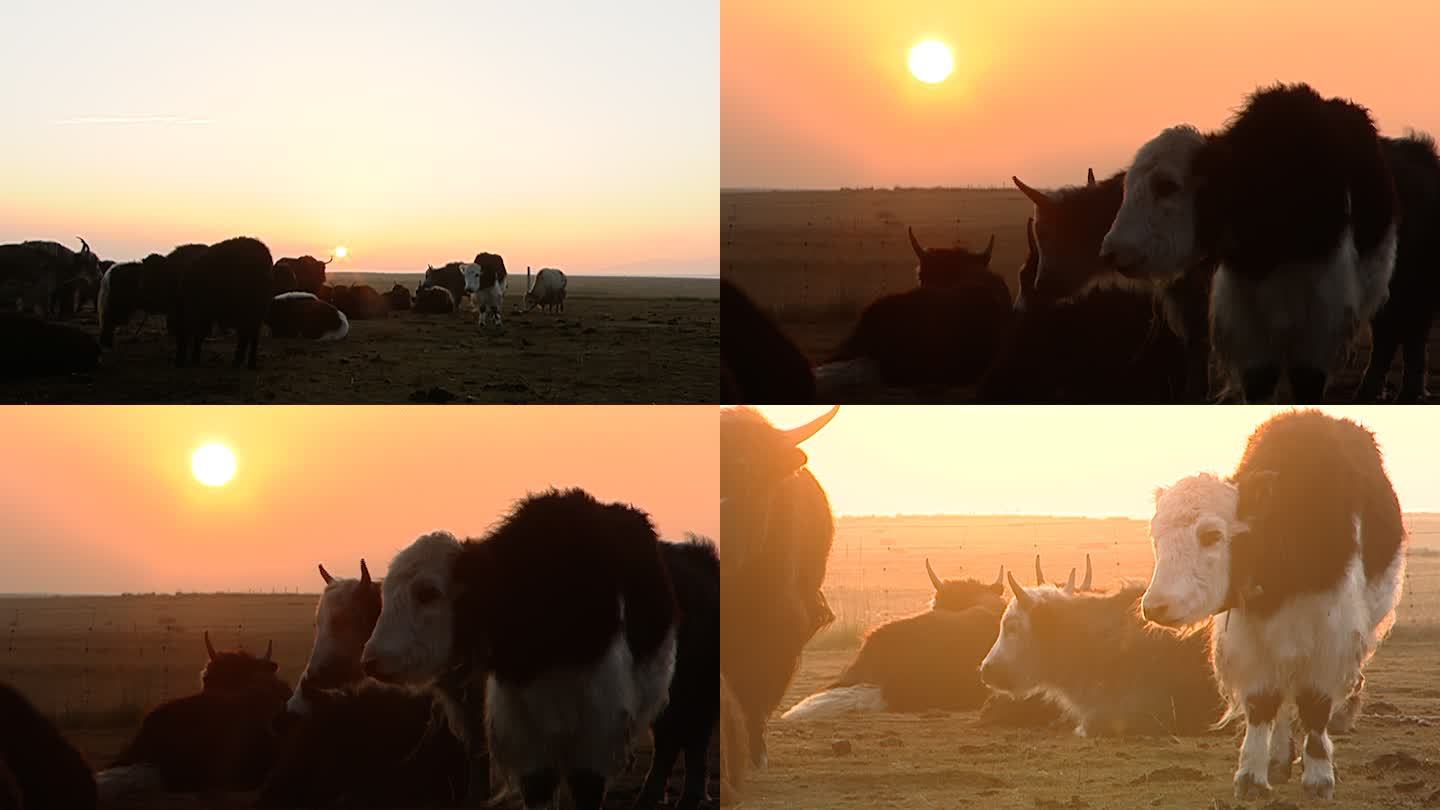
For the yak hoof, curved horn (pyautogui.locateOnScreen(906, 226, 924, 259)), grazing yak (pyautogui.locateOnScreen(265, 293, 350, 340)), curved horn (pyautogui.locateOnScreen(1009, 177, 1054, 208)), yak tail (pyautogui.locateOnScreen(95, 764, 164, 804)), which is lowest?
yak tail (pyautogui.locateOnScreen(95, 764, 164, 804))

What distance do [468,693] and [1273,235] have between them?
356 cm

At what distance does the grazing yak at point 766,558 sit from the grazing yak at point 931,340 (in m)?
0.26

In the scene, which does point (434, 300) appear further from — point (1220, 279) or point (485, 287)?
point (1220, 279)

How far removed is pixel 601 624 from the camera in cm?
575

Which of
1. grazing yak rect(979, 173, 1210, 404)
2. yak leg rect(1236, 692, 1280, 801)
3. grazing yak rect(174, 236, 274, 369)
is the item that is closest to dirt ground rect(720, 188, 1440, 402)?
grazing yak rect(979, 173, 1210, 404)

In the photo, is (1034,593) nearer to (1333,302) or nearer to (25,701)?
(1333,302)

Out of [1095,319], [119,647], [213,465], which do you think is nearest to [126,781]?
[119,647]

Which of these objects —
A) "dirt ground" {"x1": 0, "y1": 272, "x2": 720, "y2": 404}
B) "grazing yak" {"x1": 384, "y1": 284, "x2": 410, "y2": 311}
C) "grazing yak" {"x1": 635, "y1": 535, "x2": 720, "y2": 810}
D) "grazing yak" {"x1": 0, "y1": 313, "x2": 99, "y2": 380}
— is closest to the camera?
"grazing yak" {"x1": 635, "y1": 535, "x2": 720, "y2": 810}

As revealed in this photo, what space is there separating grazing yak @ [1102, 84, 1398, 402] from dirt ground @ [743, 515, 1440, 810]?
49.2 inches

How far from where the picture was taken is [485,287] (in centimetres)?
1082

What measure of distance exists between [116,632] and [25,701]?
3.35 feet

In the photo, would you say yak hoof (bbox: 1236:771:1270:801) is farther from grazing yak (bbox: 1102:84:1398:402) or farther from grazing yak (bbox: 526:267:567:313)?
grazing yak (bbox: 526:267:567:313)

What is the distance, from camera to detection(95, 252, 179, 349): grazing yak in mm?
8258

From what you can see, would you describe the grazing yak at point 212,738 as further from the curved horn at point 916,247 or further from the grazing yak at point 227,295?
the curved horn at point 916,247
